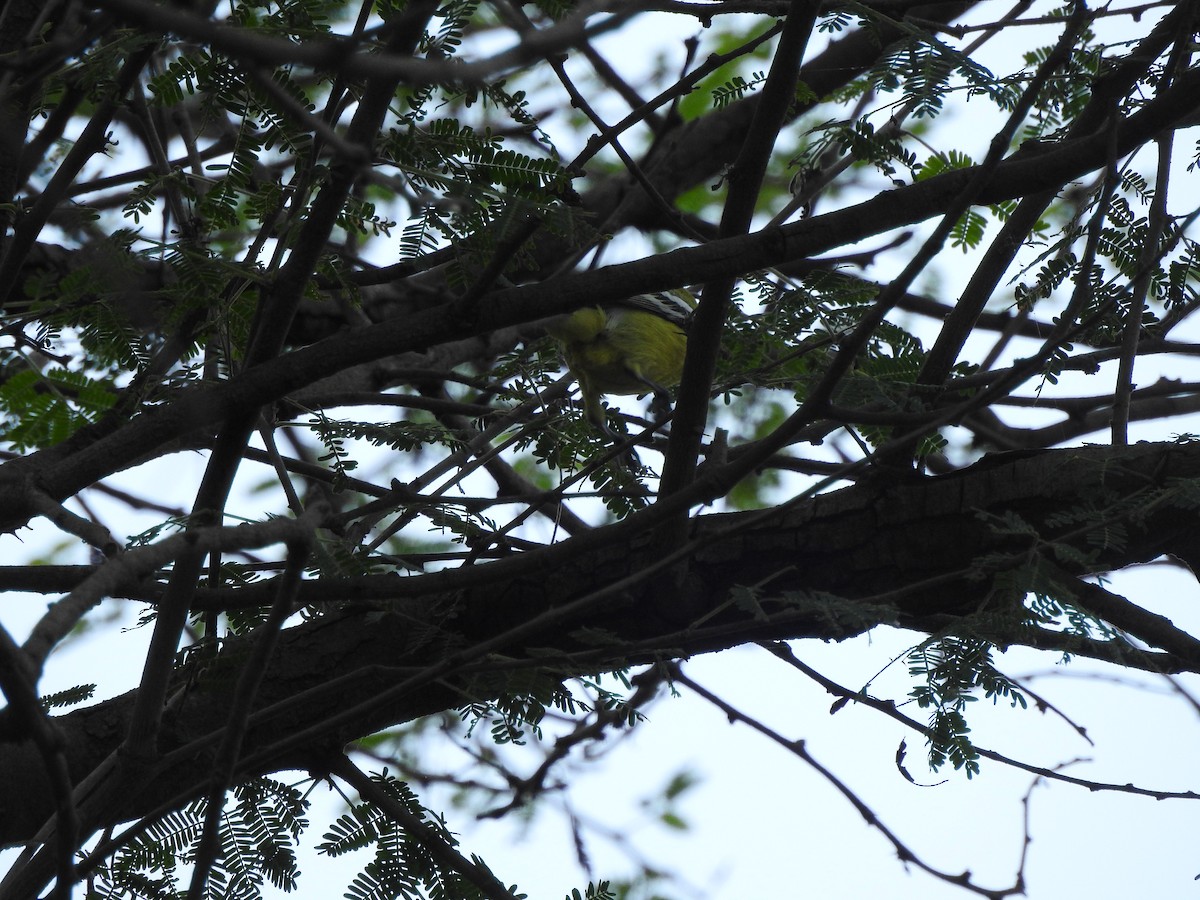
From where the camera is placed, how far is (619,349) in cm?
498

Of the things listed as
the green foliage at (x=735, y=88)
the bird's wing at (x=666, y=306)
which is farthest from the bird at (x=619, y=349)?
the green foliage at (x=735, y=88)

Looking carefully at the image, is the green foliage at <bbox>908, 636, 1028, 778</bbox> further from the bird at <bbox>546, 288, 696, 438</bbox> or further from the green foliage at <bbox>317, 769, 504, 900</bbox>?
the bird at <bbox>546, 288, 696, 438</bbox>

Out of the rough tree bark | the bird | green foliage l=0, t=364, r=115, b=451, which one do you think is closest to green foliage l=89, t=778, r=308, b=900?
the rough tree bark

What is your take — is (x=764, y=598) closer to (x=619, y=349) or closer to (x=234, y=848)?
(x=234, y=848)

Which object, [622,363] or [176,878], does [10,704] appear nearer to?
[176,878]

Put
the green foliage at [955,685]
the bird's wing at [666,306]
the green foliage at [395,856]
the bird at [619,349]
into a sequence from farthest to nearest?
the bird's wing at [666,306] → the bird at [619,349] → the green foliage at [395,856] → the green foliage at [955,685]

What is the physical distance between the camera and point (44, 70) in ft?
6.85

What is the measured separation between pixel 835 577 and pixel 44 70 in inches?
83.4

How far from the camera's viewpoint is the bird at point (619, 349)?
A: 485 cm

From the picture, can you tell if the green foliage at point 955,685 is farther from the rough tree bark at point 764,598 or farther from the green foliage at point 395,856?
the green foliage at point 395,856

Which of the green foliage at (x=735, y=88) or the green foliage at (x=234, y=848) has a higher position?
the green foliage at (x=735, y=88)

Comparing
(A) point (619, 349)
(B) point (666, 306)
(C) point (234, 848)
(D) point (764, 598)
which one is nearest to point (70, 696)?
(C) point (234, 848)

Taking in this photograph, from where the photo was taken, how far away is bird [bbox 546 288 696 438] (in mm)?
4848

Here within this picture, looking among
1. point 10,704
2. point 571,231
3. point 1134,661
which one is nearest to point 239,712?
point 10,704
